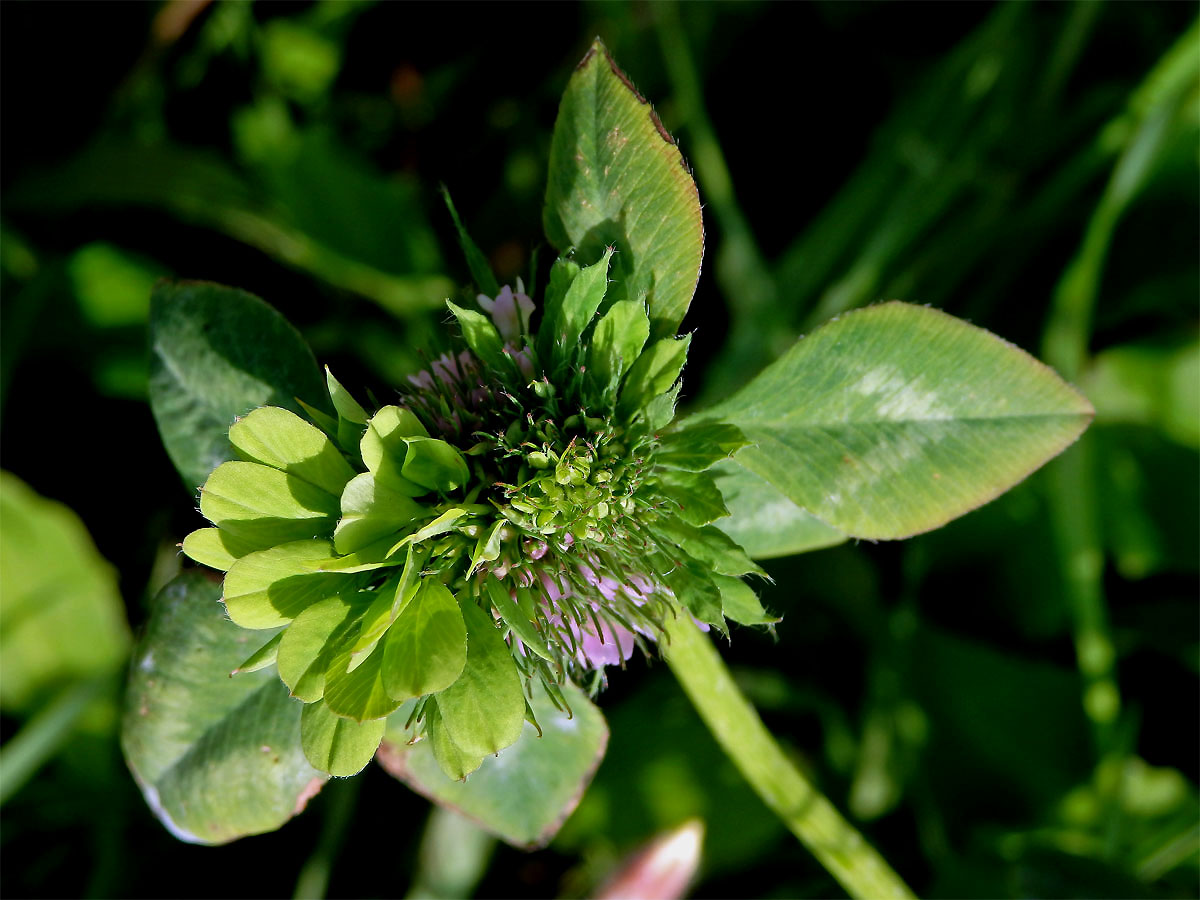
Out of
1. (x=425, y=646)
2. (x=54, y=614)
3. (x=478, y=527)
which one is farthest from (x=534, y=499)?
(x=54, y=614)

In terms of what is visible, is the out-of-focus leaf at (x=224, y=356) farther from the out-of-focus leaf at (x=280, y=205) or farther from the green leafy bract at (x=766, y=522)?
the out-of-focus leaf at (x=280, y=205)

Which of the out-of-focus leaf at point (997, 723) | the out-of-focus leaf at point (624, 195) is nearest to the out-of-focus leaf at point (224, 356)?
the out-of-focus leaf at point (624, 195)

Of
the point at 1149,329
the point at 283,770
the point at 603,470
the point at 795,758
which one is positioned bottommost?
the point at 795,758

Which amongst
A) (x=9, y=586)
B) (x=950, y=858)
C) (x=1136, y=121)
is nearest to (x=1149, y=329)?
(x=1136, y=121)

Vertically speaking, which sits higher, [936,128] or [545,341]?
[545,341]

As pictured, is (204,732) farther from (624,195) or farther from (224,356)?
(624,195)

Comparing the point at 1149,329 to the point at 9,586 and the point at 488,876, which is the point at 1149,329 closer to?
the point at 488,876
